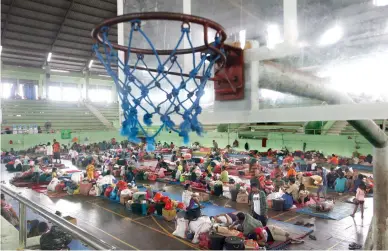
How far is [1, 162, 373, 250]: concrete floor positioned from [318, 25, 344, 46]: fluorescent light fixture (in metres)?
5.00

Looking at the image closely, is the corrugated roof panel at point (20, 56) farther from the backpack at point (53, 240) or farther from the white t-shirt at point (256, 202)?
the white t-shirt at point (256, 202)

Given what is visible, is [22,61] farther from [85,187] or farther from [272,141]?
[272,141]

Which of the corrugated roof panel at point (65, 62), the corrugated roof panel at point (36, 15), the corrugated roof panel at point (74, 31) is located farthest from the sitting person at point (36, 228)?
the corrugated roof panel at point (65, 62)

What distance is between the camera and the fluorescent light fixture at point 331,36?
7.09ft

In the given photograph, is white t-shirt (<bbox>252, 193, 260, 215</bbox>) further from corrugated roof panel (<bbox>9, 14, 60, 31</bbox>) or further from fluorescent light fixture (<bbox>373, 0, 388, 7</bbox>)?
corrugated roof panel (<bbox>9, 14, 60, 31</bbox>)

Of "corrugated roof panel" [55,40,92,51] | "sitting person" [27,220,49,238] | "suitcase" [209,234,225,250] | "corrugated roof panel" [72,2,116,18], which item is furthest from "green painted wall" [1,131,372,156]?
"sitting person" [27,220,49,238]

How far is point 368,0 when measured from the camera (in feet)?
6.95

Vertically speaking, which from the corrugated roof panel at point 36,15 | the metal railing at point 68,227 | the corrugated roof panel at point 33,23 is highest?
the corrugated roof panel at point 36,15

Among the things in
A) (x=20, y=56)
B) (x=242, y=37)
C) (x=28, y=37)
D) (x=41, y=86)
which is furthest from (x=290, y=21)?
(x=41, y=86)

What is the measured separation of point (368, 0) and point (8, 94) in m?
28.6

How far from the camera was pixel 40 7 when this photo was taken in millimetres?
18562

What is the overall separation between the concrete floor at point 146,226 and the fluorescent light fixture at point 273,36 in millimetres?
4833

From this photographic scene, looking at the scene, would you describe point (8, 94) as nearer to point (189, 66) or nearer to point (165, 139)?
point (165, 139)

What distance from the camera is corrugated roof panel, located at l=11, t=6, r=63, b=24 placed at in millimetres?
18309
